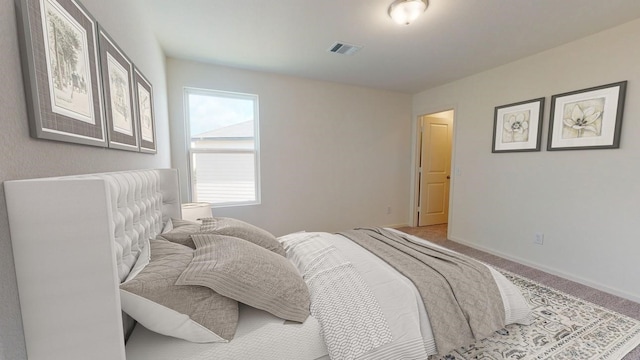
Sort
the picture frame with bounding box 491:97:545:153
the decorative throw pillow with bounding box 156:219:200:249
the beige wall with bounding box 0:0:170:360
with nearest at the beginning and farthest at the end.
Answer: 1. the beige wall with bounding box 0:0:170:360
2. the decorative throw pillow with bounding box 156:219:200:249
3. the picture frame with bounding box 491:97:545:153

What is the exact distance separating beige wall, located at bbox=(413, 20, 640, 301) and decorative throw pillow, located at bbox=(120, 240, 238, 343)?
10.7 ft

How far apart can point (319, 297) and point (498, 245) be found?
118 inches

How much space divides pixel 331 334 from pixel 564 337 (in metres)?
1.74

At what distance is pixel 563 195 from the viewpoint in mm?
2482

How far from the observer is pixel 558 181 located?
2516mm

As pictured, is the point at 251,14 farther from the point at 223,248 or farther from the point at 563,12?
the point at 563,12

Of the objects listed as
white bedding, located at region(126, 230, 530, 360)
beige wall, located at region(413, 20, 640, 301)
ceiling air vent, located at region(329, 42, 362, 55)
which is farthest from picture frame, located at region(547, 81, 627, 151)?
ceiling air vent, located at region(329, 42, 362, 55)

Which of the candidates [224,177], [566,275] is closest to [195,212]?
[224,177]

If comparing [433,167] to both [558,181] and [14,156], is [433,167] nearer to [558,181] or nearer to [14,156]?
[558,181]

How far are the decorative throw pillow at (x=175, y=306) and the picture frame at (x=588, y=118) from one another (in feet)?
10.9

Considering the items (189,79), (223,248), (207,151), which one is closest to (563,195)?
(223,248)

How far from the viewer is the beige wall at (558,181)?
208cm

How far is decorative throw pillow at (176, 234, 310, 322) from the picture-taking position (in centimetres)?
98

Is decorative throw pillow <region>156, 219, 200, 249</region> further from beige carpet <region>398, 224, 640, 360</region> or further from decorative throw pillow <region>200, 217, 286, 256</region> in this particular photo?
beige carpet <region>398, 224, 640, 360</region>
